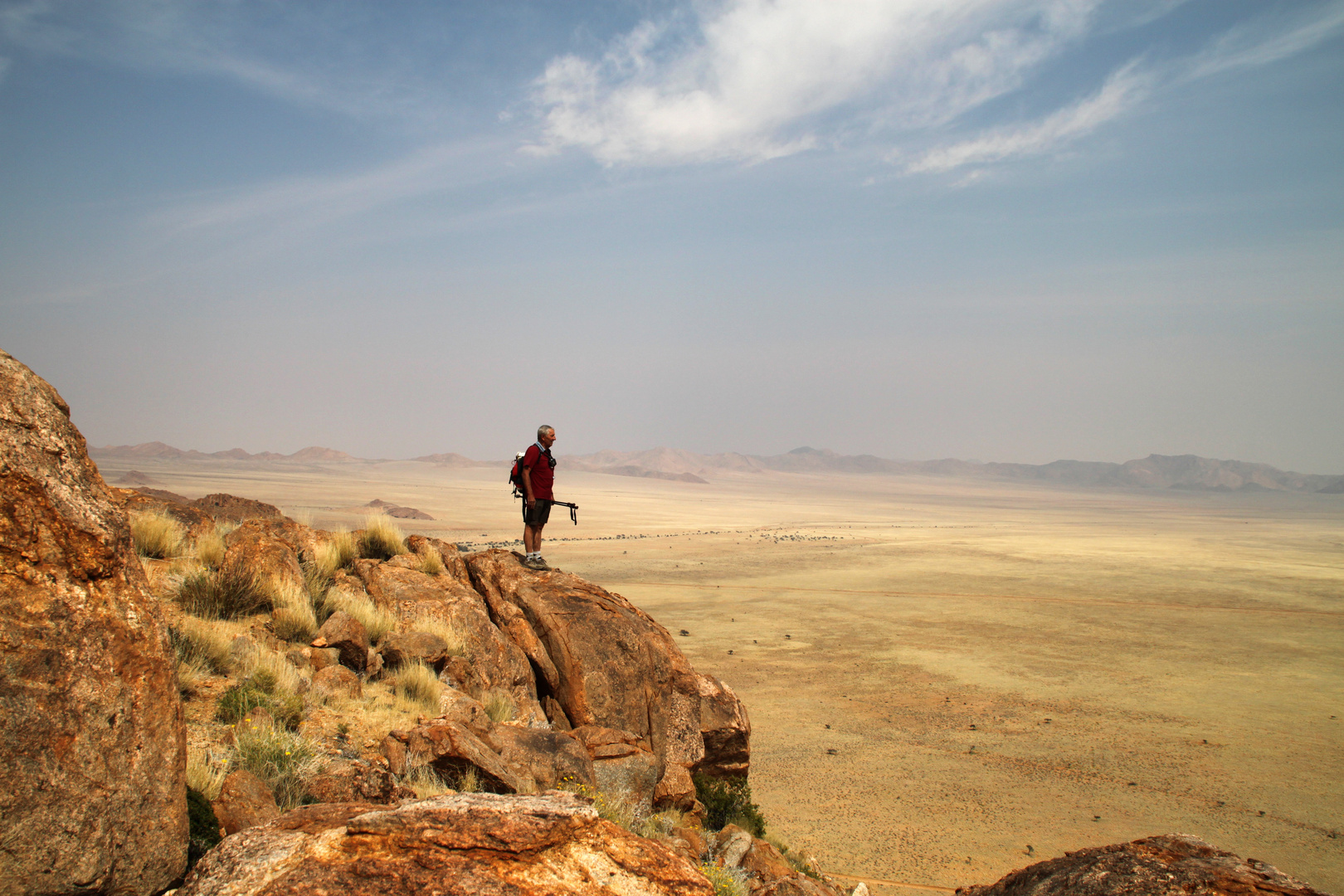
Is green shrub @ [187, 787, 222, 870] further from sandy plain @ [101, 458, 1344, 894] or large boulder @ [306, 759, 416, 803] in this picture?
sandy plain @ [101, 458, 1344, 894]

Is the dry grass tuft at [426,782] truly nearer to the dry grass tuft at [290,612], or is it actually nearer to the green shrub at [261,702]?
the green shrub at [261,702]

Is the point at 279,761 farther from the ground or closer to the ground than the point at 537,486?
closer to the ground

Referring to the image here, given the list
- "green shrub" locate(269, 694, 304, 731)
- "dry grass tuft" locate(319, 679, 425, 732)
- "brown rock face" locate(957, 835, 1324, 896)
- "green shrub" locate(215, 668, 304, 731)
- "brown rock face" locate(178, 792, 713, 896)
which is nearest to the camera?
"brown rock face" locate(178, 792, 713, 896)

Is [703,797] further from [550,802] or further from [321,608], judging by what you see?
[550,802]

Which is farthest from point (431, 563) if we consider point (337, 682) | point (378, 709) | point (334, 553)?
point (378, 709)

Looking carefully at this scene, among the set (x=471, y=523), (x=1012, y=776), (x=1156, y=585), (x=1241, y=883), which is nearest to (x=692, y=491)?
(x=471, y=523)

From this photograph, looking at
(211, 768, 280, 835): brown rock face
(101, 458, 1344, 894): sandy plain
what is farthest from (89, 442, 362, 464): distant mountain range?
(211, 768, 280, 835): brown rock face

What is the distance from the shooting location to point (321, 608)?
26.9 feet

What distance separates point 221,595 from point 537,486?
418 cm

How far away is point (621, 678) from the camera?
28.6 ft

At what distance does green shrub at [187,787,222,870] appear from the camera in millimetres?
3389

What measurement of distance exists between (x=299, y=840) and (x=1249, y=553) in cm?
5853

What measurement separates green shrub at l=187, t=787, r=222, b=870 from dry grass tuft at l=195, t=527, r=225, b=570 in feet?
16.1

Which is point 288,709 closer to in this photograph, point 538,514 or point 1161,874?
point 538,514
